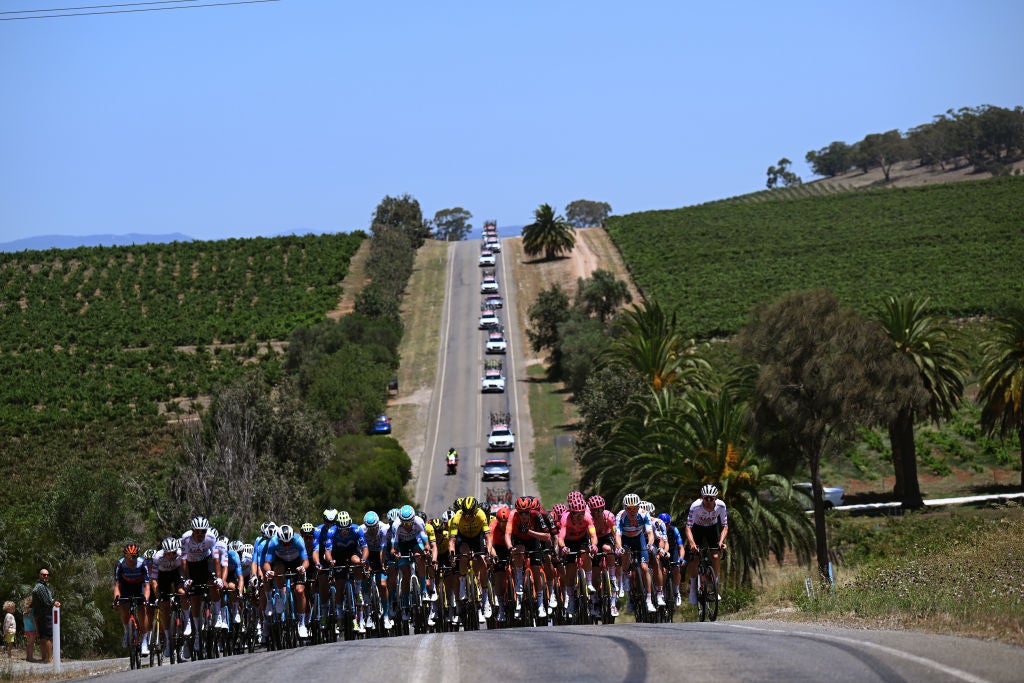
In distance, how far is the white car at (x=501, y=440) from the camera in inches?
2982

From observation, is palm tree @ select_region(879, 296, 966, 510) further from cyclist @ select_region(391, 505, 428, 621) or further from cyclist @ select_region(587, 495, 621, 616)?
cyclist @ select_region(391, 505, 428, 621)

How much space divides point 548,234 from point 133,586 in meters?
119

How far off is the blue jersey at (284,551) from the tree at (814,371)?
25598mm

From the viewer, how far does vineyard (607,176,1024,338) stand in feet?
363

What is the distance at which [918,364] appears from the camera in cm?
5459

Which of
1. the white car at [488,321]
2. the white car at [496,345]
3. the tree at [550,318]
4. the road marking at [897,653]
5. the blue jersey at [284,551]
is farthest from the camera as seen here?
the white car at [488,321]

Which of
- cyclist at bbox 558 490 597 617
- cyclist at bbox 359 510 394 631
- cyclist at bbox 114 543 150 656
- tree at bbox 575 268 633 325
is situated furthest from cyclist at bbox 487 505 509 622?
tree at bbox 575 268 633 325

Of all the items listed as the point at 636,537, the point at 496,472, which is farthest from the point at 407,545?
the point at 496,472

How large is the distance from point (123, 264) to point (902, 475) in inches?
4292

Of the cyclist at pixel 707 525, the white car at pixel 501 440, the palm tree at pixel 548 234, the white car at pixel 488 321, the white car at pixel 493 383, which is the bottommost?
the white car at pixel 501 440

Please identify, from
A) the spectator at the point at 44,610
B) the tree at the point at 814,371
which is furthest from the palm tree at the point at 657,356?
the spectator at the point at 44,610

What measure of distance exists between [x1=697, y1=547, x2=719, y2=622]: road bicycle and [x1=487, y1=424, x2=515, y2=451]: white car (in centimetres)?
5602

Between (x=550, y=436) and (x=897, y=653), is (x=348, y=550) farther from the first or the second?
(x=550, y=436)

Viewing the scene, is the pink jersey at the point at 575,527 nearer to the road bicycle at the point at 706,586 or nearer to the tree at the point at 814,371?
the road bicycle at the point at 706,586
